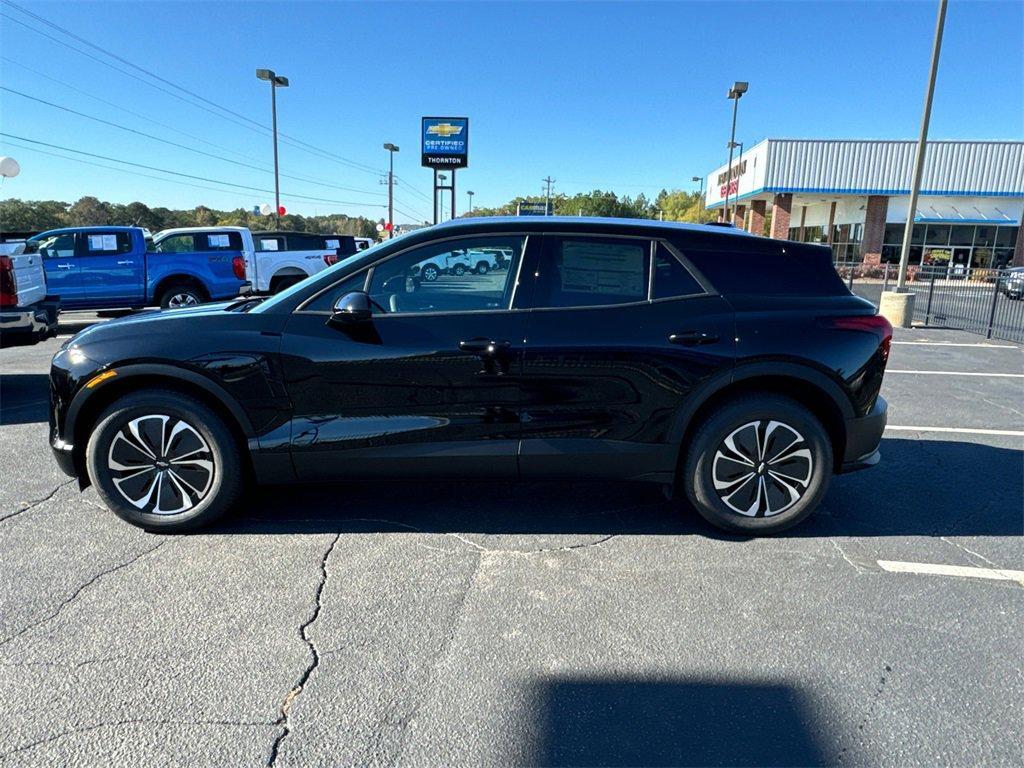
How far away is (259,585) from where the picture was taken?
3.08 meters

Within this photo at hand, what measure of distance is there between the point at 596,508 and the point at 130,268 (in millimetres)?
12223

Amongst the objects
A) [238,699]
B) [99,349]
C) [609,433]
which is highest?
[99,349]

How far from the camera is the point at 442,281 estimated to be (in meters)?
3.60

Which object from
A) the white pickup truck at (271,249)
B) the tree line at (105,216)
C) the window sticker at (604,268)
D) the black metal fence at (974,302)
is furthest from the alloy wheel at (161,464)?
the tree line at (105,216)

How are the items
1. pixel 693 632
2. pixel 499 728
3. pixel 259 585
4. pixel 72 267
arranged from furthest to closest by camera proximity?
pixel 72 267
pixel 259 585
pixel 693 632
pixel 499 728

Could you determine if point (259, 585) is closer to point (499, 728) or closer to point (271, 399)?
point (271, 399)

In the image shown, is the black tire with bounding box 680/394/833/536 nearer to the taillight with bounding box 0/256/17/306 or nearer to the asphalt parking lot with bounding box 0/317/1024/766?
the asphalt parking lot with bounding box 0/317/1024/766

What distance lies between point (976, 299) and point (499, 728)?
Answer: 19.2 meters

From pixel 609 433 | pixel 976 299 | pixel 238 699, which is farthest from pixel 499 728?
pixel 976 299

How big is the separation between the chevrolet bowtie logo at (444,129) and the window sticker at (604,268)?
92.4 ft

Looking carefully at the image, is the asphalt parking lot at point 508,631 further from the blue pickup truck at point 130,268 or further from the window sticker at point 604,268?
the blue pickup truck at point 130,268

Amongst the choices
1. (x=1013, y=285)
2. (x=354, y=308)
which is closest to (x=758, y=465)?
(x=354, y=308)

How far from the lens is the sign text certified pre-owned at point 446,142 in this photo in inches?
1160

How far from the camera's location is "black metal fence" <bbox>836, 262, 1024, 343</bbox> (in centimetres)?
1291
